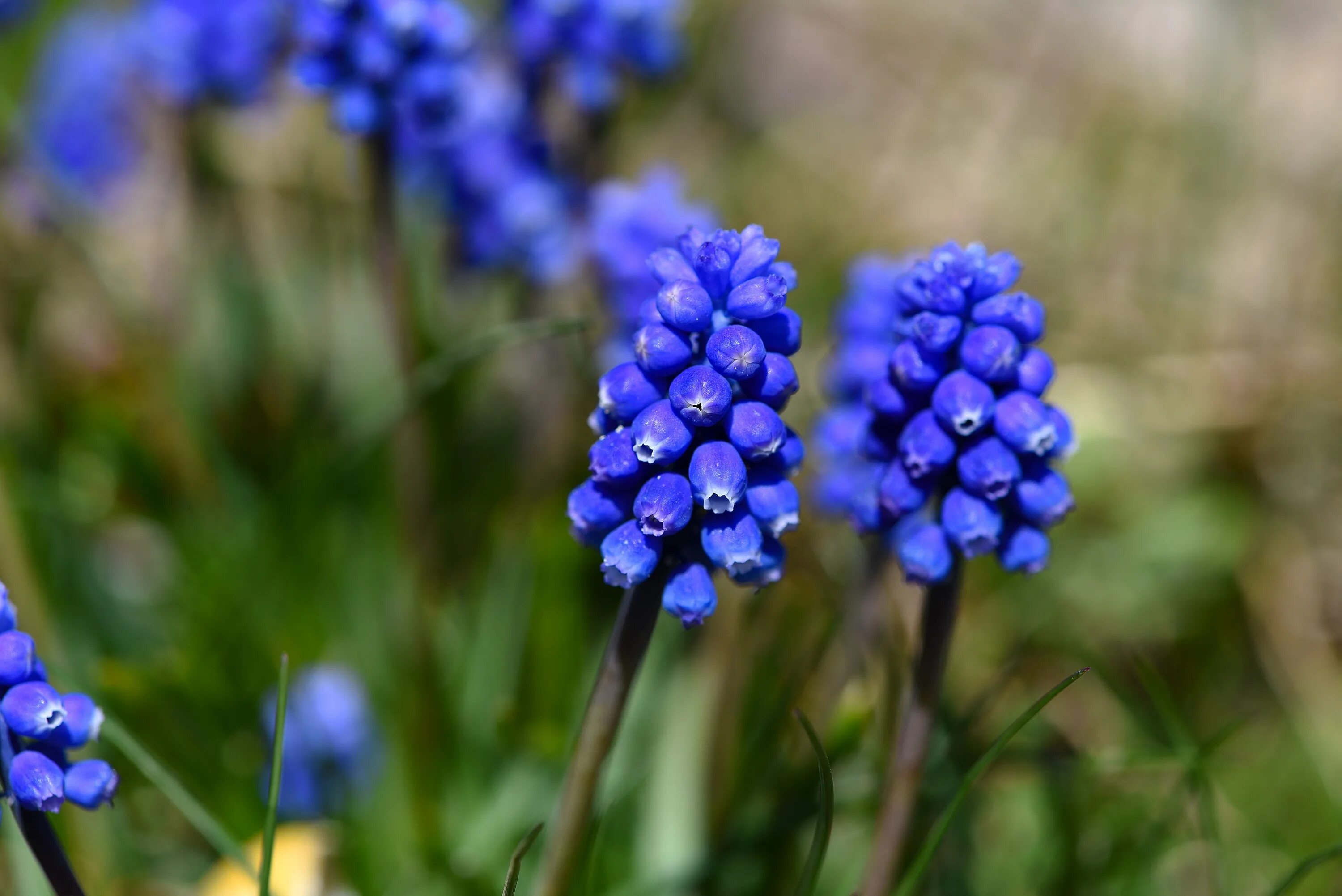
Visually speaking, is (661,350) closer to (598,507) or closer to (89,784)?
(598,507)

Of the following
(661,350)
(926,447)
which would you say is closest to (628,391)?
(661,350)

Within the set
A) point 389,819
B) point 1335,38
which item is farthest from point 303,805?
point 1335,38

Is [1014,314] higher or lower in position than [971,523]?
higher

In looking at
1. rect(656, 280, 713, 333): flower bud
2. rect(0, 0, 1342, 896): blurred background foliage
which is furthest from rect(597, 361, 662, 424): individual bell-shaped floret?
rect(0, 0, 1342, 896): blurred background foliage

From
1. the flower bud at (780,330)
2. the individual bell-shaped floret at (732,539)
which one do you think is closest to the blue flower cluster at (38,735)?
the individual bell-shaped floret at (732,539)

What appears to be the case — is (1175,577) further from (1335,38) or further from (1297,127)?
(1335,38)

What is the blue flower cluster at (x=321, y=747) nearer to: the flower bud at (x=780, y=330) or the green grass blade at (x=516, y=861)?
the green grass blade at (x=516, y=861)

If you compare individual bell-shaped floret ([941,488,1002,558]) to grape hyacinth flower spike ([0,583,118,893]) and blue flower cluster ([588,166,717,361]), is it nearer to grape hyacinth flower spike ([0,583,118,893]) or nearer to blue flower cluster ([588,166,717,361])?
blue flower cluster ([588,166,717,361])
